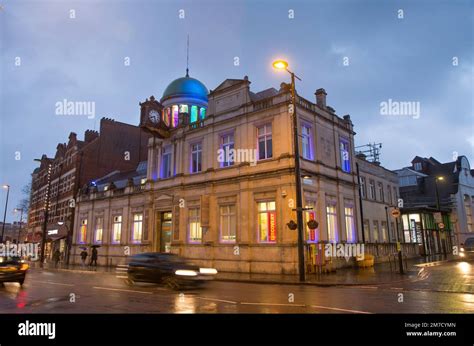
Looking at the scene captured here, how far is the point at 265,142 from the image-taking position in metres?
24.6

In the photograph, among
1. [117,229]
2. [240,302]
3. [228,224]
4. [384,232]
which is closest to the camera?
[240,302]

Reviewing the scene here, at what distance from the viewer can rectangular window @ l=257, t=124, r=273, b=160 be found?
2441 cm

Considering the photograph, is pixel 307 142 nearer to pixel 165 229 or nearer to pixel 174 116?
pixel 165 229

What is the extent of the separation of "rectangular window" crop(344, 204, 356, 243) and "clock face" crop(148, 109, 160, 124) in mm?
18030

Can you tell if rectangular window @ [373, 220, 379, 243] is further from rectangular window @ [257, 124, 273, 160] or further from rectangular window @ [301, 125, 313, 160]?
rectangular window @ [257, 124, 273, 160]

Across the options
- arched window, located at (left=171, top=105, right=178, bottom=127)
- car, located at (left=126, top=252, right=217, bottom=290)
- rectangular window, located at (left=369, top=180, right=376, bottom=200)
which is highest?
arched window, located at (left=171, top=105, right=178, bottom=127)

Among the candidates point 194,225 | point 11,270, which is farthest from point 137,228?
point 11,270

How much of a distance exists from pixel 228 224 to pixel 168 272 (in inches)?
455

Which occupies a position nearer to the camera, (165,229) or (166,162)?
(165,229)

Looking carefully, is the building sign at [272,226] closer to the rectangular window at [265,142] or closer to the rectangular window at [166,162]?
the rectangular window at [265,142]
